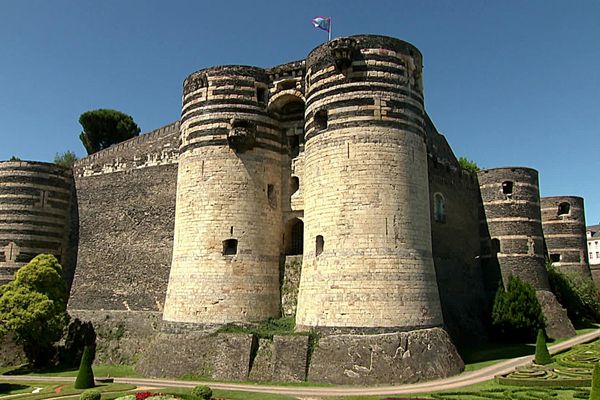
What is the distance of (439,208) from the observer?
106 ft

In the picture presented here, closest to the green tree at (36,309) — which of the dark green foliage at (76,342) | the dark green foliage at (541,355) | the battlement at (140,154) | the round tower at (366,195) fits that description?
the dark green foliage at (76,342)

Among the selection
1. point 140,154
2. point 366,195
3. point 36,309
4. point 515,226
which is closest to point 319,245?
point 366,195

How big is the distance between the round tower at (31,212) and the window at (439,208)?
84.1ft

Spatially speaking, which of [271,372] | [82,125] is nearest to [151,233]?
[271,372]

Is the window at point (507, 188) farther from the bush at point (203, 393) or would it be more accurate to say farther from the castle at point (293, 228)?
the bush at point (203, 393)

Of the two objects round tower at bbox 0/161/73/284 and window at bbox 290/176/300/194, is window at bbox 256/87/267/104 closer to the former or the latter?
window at bbox 290/176/300/194

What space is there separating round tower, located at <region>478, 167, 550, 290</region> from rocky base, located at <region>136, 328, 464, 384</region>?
1488 cm

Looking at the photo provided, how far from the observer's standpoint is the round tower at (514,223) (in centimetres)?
3512

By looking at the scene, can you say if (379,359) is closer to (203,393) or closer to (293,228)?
(203,393)

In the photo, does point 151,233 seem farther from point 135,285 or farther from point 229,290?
point 229,290

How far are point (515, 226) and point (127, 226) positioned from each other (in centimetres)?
2648

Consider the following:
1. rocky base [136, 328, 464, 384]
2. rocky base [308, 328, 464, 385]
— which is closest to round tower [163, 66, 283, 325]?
rocky base [136, 328, 464, 384]

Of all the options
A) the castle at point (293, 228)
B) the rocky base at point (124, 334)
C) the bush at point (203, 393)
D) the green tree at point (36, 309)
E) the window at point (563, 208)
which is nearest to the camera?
the bush at point (203, 393)

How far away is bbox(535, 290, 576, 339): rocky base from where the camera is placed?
105ft
